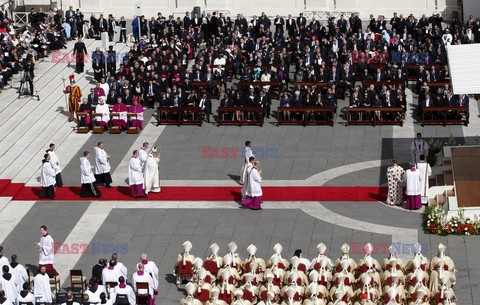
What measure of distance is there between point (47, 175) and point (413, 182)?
1198 centimetres

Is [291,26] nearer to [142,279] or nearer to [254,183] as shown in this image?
[254,183]

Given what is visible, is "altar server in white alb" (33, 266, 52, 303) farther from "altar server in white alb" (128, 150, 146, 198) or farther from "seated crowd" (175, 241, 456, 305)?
"altar server in white alb" (128, 150, 146, 198)

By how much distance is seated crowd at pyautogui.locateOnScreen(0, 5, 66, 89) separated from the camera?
5831 cm

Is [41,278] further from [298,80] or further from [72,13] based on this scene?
[72,13]

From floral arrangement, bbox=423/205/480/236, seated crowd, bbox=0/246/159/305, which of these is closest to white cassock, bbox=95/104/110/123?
seated crowd, bbox=0/246/159/305

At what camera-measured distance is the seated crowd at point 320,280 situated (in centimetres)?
3534

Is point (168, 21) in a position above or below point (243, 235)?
above

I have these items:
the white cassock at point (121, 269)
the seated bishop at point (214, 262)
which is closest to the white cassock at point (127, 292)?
the white cassock at point (121, 269)

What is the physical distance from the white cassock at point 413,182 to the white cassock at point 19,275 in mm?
12623

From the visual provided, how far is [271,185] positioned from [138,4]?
20263 millimetres

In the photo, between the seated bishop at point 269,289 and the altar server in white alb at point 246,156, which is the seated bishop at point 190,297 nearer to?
the seated bishop at point 269,289

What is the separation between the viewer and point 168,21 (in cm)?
6397

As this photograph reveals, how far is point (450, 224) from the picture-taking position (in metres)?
41.5

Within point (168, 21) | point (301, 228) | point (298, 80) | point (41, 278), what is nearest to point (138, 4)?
point (168, 21)
